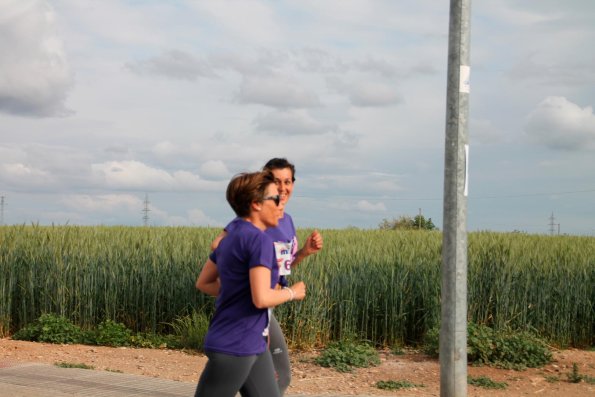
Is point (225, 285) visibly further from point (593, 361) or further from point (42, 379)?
point (593, 361)

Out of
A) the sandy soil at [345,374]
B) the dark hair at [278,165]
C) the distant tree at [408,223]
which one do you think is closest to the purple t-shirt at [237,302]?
the dark hair at [278,165]

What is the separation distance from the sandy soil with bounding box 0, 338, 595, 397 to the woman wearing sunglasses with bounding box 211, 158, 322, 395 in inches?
117

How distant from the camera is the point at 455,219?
6613mm

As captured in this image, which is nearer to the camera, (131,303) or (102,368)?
(102,368)

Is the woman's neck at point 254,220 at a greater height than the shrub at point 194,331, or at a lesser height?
greater

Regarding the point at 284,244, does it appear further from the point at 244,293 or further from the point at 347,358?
the point at 347,358

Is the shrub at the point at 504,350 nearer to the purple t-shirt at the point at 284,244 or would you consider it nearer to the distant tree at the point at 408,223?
the purple t-shirt at the point at 284,244

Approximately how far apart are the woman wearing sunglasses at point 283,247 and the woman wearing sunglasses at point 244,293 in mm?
633

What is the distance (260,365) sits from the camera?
4152 millimetres

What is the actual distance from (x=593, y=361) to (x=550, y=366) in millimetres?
829

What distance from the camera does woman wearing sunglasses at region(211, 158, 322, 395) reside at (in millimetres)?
4851

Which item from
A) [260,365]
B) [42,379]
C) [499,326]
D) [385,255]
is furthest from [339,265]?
[260,365]

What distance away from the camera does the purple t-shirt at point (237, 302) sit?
391 centimetres

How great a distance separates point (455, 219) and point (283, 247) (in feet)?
7.28
